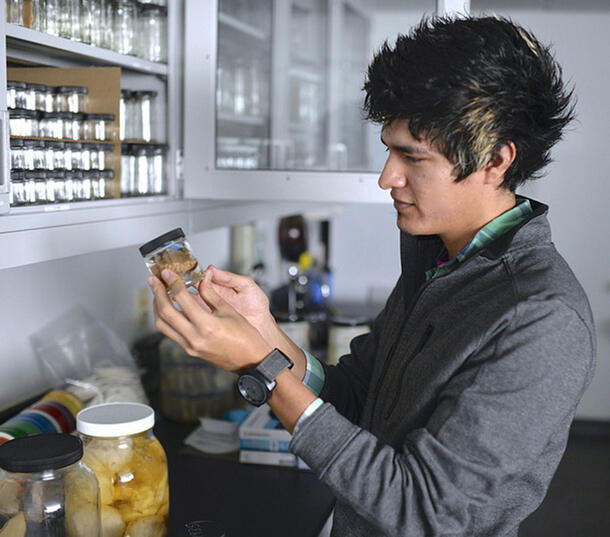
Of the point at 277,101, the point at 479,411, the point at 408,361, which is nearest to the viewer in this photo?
the point at 479,411

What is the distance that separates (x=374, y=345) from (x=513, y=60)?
1.85ft

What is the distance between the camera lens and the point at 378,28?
2.15 meters

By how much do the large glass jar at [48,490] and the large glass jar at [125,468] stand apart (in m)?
0.04

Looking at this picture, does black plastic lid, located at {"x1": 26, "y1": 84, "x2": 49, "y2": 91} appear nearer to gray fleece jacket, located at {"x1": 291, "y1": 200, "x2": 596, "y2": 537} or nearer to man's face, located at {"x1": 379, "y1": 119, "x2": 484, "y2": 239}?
man's face, located at {"x1": 379, "y1": 119, "x2": 484, "y2": 239}

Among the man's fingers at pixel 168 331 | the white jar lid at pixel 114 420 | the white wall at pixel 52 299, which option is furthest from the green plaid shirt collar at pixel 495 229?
the white wall at pixel 52 299

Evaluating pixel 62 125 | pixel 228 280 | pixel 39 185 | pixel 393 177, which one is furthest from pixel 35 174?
pixel 393 177

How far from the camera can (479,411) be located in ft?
2.75

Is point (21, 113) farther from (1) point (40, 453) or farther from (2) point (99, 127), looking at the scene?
(1) point (40, 453)

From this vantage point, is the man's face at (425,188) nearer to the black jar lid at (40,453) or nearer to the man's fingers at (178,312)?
the man's fingers at (178,312)

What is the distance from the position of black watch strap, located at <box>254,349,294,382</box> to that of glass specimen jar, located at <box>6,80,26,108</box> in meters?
0.58

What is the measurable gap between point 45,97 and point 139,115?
0.30 metres

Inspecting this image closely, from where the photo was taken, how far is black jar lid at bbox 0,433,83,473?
0.93 metres

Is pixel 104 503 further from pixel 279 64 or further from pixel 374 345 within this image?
pixel 279 64

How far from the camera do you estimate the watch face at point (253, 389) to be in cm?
94
